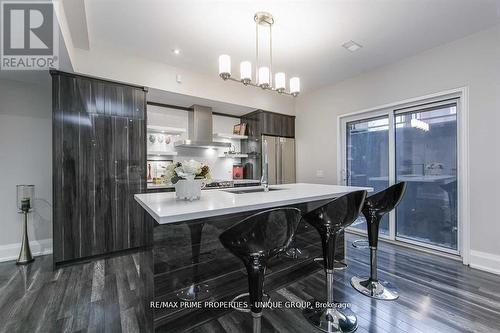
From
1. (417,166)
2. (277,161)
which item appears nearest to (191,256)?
(277,161)

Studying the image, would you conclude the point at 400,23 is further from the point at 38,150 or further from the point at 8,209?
the point at 8,209

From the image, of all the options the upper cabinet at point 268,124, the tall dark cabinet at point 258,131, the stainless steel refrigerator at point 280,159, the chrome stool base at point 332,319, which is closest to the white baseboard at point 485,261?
the chrome stool base at point 332,319

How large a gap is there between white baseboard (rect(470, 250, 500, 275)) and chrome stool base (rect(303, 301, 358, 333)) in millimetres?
2060

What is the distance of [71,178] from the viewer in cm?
286

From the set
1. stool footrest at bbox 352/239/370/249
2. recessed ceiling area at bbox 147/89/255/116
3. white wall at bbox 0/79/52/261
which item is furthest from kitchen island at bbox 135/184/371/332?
white wall at bbox 0/79/52/261

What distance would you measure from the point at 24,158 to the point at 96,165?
1.16m

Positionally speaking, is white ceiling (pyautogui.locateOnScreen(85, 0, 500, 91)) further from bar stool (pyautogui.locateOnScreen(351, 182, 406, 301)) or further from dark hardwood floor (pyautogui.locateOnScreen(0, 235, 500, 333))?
dark hardwood floor (pyautogui.locateOnScreen(0, 235, 500, 333))

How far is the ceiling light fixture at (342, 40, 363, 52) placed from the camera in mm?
3008

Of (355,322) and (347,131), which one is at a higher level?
(347,131)

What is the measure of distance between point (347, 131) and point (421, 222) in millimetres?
1944

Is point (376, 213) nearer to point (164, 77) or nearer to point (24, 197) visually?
point (164, 77)

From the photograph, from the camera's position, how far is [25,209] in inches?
116

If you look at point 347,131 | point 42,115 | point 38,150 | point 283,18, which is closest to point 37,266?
point 38,150

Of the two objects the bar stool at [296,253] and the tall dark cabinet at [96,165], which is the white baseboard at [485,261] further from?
the tall dark cabinet at [96,165]
